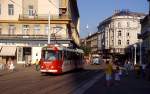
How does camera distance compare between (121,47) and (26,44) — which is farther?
(121,47)

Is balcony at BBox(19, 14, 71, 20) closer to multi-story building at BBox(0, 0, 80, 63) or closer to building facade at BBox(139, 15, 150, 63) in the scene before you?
multi-story building at BBox(0, 0, 80, 63)

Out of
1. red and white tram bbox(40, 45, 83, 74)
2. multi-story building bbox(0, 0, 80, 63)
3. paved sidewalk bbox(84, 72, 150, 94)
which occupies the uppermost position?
multi-story building bbox(0, 0, 80, 63)

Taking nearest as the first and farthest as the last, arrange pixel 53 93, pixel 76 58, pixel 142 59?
pixel 53 93, pixel 76 58, pixel 142 59

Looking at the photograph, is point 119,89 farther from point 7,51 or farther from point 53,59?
point 7,51

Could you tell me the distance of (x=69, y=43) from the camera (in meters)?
87.0

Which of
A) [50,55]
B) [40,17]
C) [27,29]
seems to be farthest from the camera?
[27,29]

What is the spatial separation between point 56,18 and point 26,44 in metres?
7.23

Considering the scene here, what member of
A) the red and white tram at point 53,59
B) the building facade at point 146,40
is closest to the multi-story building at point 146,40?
the building facade at point 146,40

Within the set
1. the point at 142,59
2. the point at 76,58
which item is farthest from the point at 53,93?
the point at 142,59

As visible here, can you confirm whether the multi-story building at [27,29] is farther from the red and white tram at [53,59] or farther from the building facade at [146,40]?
the red and white tram at [53,59]

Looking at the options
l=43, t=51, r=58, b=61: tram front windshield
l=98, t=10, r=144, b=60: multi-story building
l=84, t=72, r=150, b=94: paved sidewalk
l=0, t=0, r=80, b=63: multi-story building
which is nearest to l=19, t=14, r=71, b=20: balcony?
l=0, t=0, r=80, b=63: multi-story building

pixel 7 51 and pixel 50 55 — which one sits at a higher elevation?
pixel 7 51

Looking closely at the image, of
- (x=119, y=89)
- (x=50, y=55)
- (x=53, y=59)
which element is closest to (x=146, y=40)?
(x=50, y=55)

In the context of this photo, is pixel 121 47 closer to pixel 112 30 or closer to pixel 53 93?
pixel 112 30
